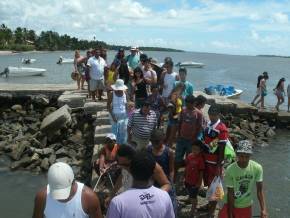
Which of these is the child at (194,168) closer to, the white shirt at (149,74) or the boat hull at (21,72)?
the white shirt at (149,74)

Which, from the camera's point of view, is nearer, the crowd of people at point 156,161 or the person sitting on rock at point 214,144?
the crowd of people at point 156,161

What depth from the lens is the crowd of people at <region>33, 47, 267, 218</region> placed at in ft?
13.6

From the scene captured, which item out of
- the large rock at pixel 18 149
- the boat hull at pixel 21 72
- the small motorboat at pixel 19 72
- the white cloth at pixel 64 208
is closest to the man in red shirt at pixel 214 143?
the white cloth at pixel 64 208

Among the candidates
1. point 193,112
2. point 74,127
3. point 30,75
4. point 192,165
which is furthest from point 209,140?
point 30,75

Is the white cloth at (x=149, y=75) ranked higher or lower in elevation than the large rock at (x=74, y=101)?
higher

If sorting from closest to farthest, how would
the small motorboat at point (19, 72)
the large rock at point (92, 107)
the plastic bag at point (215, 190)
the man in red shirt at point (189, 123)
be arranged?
the plastic bag at point (215, 190) → the man in red shirt at point (189, 123) → the large rock at point (92, 107) → the small motorboat at point (19, 72)

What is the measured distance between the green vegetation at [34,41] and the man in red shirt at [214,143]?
12824cm

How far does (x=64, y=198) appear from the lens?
4.07 metres

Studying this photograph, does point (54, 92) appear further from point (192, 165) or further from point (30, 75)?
point (30, 75)

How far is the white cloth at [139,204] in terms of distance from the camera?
4059 millimetres

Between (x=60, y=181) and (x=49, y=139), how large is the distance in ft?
40.9

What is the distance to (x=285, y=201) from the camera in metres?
11.9

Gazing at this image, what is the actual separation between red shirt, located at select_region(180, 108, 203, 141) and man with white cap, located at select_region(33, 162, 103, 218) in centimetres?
464

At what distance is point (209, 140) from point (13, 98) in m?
14.9
